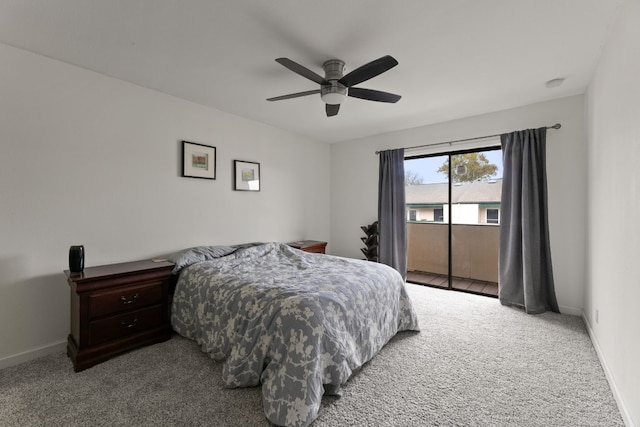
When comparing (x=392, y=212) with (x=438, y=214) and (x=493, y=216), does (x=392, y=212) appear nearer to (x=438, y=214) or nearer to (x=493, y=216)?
(x=438, y=214)

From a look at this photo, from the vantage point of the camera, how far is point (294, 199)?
183 inches

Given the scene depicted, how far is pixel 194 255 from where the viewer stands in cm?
294

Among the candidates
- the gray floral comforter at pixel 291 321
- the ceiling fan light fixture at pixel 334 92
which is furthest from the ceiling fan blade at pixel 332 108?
the gray floral comforter at pixel 291 321

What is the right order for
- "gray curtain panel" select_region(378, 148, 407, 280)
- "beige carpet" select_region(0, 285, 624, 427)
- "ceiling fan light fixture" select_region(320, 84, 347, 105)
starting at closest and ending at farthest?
"beige carpet" select_region(0, 285, 624, 427), "ceiling fan light fixture" select_region(320, 84, 347, 105), "gray curtain panel" select_region(378, 148, 407, 280)

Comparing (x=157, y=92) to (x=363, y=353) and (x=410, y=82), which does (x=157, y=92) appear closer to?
(x=410, y=82)

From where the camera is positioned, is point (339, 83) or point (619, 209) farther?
point (339, 83)

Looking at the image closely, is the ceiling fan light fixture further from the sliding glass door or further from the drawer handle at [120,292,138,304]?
the sliding glass door

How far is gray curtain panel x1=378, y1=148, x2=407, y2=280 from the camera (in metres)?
4.37

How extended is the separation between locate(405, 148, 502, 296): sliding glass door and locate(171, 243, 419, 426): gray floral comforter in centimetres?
209

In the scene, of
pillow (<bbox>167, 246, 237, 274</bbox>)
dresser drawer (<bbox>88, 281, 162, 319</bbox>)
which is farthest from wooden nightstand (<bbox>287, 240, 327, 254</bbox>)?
dresser drawer (<bbox>88, 281, 162, 319</bbox>)

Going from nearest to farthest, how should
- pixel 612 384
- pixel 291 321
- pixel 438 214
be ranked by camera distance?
pixel 291 321 → pixel 612 384 → pixel 438 214

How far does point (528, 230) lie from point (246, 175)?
356 cm

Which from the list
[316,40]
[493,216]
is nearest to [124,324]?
[316,40]

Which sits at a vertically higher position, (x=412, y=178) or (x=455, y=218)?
(x=412, y=178)
